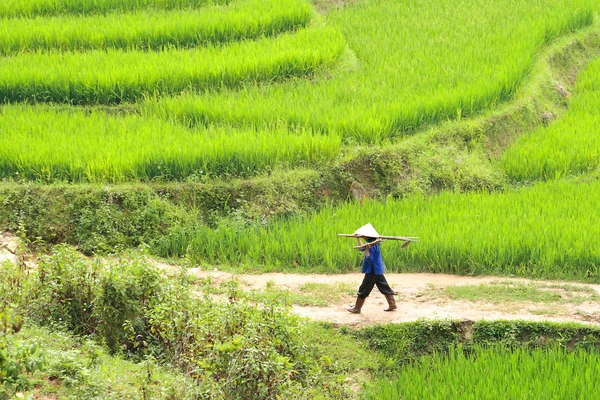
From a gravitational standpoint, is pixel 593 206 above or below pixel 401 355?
above

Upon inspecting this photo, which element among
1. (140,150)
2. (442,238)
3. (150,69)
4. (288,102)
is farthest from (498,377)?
(150,69)

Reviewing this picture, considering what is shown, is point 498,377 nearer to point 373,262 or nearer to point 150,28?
point 373,262

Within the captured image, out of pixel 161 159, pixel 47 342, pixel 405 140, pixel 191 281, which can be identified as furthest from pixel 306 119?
pixel 47 342

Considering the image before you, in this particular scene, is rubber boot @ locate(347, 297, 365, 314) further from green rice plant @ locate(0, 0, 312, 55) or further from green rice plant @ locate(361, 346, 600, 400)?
green rice plant @ locate(0, 0, 312, 55)

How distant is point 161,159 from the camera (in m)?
8.75

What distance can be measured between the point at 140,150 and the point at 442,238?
290 centimetres

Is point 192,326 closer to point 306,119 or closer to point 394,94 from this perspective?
point 306,119

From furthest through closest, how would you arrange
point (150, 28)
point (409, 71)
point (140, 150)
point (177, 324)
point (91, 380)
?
1. point (150, 28)
2. point (409, 71)
3. point (140, 150)
4. point (177, 324)
5. point (91, 380)

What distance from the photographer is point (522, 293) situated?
24.1 feet

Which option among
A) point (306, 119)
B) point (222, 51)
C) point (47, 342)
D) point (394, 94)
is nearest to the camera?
point (47, 342)

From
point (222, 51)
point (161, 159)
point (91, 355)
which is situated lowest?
point (91, 355)

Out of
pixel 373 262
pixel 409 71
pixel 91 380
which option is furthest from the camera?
pixel 409 71

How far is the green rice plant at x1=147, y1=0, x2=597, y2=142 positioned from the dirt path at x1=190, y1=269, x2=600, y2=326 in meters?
2.24

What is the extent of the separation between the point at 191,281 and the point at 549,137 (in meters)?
5.02
